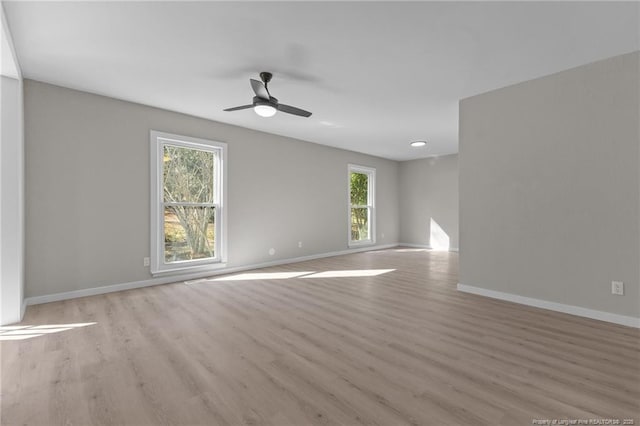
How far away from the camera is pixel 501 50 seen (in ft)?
9.21

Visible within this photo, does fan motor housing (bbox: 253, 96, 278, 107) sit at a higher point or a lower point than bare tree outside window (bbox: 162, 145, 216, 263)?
higher

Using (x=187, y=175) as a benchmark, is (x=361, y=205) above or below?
below

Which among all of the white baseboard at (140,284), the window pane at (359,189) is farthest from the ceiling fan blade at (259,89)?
the window pane at (359,189)

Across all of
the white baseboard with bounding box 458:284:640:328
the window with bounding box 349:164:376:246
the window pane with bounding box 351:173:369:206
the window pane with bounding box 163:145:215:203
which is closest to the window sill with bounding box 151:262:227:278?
the window pane with bounding box 163:145:215:203

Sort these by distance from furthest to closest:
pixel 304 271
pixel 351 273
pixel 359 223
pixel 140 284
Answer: pixel 359 223
pixel 304 271
pixel 351 273
pixel 140 284

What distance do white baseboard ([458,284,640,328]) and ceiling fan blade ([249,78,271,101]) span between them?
3380mm

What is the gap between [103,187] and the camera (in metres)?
3.95

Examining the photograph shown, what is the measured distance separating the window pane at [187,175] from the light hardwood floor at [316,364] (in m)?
1.77

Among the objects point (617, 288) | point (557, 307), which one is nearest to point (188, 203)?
point (557, 307)

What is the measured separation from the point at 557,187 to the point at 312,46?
115 inches

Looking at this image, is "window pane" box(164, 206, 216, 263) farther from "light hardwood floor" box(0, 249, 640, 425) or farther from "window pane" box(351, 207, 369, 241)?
"window pane" box(351, 207, 369, 241)

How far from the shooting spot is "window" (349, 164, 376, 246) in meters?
7.92

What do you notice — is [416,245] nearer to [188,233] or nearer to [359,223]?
[359,223]

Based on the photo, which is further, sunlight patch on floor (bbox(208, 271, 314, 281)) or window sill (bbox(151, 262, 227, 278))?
sunlight patch on floor (bbox(208, 271, 314, 281))
